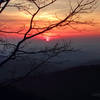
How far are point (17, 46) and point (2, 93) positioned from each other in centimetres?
523

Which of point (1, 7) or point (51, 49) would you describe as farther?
point (51, 49)

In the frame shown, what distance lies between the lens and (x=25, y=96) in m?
13.7

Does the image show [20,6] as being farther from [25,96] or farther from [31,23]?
[25,96]

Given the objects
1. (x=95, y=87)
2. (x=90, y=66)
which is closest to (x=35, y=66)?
(x=95, y=87)

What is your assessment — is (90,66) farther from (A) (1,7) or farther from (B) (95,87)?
(A) (1,7)

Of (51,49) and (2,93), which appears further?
(2,93)

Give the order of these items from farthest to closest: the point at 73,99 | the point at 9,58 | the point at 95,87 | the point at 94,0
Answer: the point at 95,87 → the point at 73,99 → the point at 9,58 → the point at 94,0

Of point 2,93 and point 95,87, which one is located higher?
point 2,93

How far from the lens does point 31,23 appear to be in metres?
8.31

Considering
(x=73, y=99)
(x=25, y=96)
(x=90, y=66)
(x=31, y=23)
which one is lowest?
(x=90, y=66)

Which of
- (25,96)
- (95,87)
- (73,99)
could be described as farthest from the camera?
(95,87)

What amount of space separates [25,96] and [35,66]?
17.2 feet

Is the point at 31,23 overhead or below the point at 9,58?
overhead

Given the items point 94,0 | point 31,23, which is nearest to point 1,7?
point 31,23
